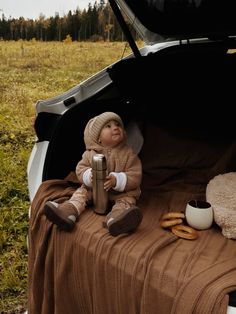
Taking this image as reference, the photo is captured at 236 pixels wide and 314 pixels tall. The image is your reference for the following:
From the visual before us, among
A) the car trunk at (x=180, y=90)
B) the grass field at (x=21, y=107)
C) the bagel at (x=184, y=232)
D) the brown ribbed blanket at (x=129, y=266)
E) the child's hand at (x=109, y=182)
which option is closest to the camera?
the brown ribbed blanket at (x=129, y=266)

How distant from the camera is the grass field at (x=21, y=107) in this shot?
2133 mm

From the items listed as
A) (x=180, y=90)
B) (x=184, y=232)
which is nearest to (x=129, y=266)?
(x=184, y=232)

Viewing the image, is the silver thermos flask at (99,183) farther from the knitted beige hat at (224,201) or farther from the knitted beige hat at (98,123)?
the knitted beige hat at (224,201)

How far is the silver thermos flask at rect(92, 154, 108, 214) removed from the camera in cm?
136

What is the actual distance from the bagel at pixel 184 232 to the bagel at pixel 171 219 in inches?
0.6

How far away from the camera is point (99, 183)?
4.57ft

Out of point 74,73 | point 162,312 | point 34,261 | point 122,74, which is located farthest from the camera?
point 74,73

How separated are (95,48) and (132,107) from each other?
3.08 m

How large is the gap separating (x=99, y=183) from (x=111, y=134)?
0.20 metres

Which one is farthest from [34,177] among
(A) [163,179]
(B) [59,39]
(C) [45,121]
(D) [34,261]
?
(B) [59,39]

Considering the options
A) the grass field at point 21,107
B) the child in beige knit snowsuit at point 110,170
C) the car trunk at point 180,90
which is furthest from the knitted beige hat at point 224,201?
the grass field at point 21,107

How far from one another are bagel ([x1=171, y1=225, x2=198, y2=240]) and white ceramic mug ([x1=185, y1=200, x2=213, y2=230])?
0.03 metres

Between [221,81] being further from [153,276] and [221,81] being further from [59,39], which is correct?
[59,39]

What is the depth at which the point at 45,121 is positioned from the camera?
180 centimetres
